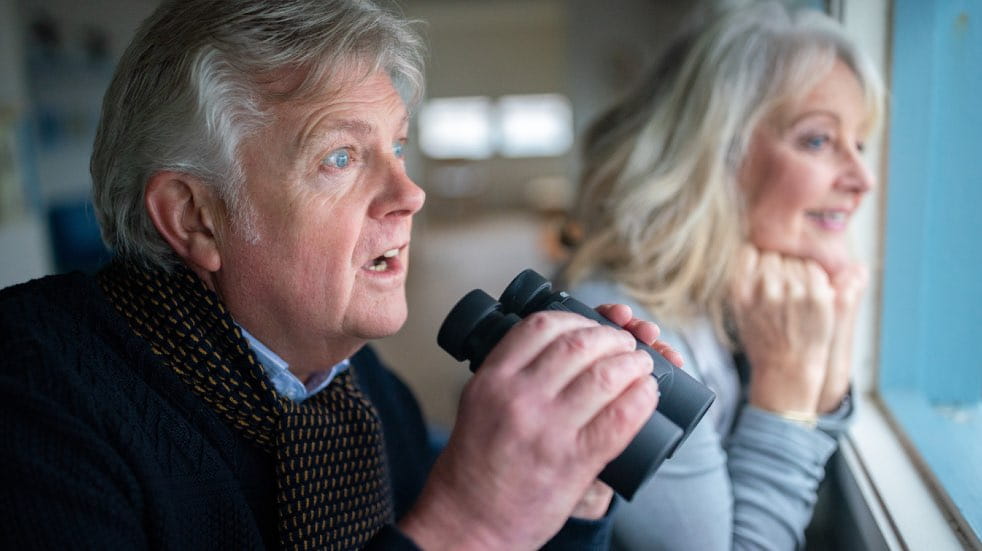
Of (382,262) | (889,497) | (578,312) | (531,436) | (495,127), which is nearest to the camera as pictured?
(531,436)

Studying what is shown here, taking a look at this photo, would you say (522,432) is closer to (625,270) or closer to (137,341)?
(137,341)

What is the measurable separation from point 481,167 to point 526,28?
2.48m

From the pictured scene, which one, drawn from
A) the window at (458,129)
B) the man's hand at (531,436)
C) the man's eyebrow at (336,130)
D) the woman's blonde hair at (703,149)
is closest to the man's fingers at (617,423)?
the man's hand at (531,436)

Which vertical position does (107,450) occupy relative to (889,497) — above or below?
above

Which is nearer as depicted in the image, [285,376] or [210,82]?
[210,82]

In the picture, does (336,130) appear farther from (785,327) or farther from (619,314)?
(785,327)

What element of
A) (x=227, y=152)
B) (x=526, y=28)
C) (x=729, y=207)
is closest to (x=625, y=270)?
(x=729, y=207)

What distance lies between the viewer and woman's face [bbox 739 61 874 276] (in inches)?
49.9

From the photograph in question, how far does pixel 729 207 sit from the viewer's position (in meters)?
1.34

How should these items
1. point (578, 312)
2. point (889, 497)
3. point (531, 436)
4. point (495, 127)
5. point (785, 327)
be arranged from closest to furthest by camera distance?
point (531, 436) → point (578, 312) → point (889, 497) → point (785, 327) → point (495, 127)

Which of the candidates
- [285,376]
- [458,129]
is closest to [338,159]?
[285,376]

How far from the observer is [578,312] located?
2.62 ft

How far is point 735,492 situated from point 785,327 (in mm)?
276

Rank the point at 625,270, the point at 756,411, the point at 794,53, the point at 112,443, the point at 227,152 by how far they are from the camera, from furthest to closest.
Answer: the point at 625,270 < the point at 794,53 < the point at 756,411 < the point at 227,152 < the point at 112,443
